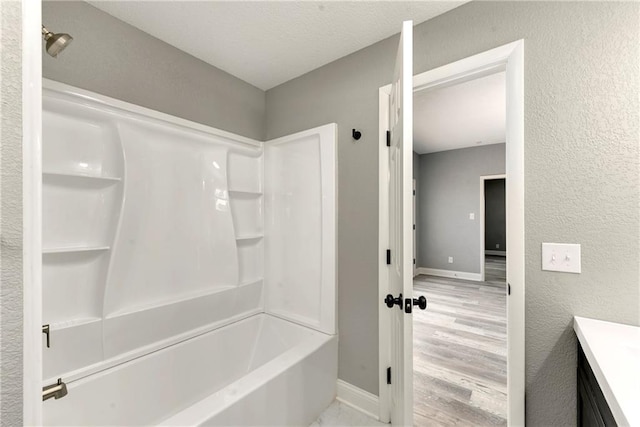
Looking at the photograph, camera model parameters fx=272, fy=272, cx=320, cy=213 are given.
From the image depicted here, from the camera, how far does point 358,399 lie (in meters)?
1.82

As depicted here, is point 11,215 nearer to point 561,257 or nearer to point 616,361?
point 616,361

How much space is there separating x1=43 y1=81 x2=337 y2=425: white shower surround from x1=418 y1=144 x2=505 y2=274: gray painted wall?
4048 mm

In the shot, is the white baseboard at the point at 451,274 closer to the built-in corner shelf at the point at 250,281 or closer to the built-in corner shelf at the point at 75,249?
the built-in corner shelf at the point at 250,281

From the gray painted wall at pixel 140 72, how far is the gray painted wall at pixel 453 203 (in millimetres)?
4208

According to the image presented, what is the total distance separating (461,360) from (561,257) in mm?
1565

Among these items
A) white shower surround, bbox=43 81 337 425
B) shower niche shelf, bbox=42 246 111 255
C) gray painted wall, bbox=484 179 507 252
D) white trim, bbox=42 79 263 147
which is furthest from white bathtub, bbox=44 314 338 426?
gray painted wall, bbox=484 179 507 252

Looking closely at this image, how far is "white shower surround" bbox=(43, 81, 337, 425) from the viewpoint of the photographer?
137cm

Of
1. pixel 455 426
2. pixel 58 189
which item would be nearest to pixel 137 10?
pixel 58 189

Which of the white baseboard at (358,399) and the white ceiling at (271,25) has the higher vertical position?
the white ceiling at (271,25)

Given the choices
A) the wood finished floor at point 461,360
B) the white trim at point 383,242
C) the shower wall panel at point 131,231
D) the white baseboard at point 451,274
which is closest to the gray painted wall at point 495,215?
the white baseboard at point 451,274

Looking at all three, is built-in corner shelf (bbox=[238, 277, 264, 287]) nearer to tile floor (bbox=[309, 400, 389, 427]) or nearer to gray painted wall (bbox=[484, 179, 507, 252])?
tile floor (bbox=[309, 400, 389, 427])

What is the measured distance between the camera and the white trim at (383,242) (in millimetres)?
1719

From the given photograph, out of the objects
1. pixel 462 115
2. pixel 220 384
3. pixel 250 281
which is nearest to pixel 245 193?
pixel 250 281

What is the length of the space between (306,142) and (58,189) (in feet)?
4.93
